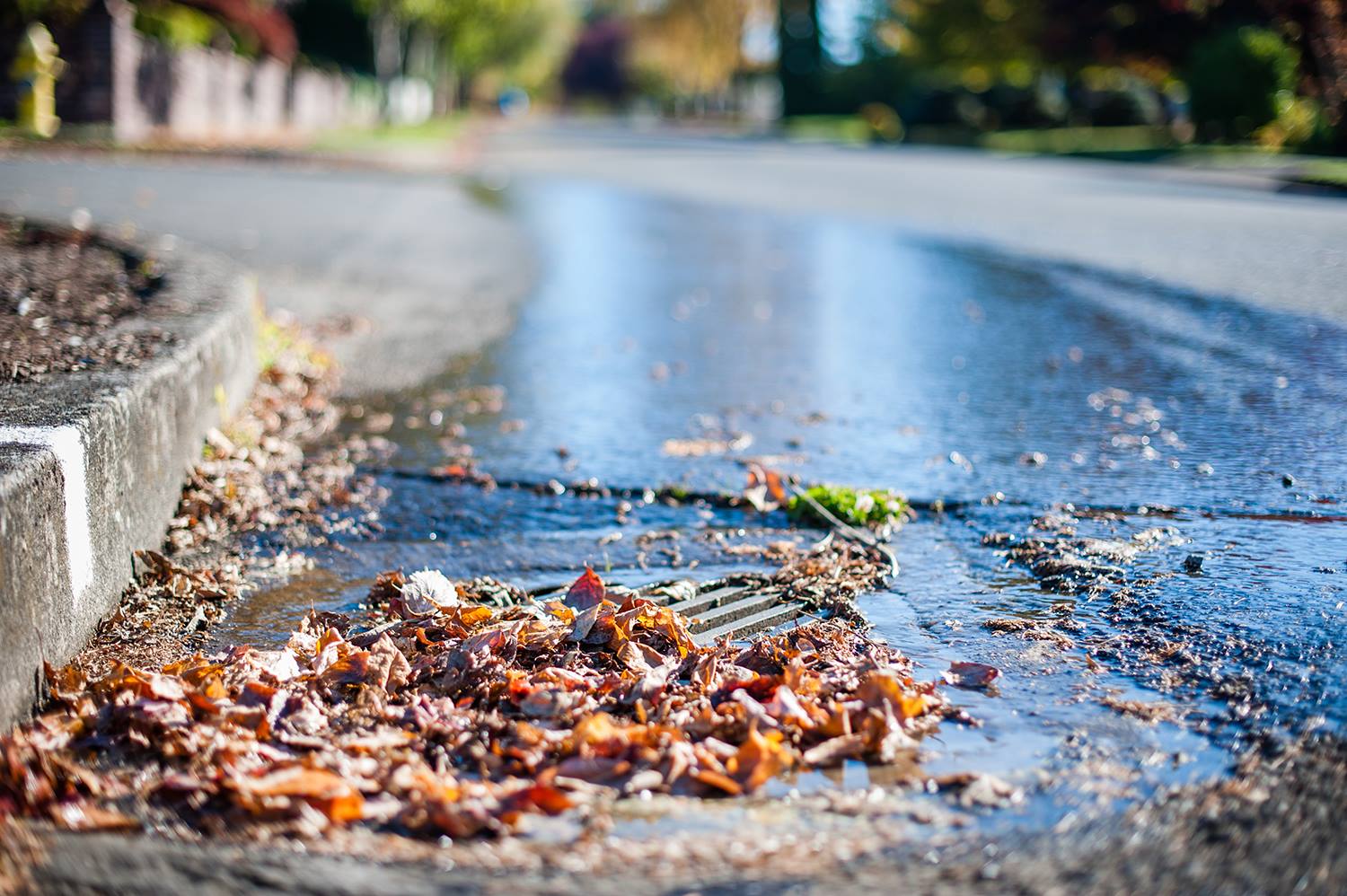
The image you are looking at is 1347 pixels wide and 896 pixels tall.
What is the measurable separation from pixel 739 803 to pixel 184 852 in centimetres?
→ 88

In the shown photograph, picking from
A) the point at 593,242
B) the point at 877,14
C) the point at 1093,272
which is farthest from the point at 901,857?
the point at 877,14

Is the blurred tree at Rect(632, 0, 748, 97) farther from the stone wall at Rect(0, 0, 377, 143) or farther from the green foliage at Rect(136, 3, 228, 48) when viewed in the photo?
the green foliage at Rect(136, 3, 228, 48)

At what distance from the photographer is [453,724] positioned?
8.34 feet

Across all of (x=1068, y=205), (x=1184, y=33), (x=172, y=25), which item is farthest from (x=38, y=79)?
(x=1184, y=33)

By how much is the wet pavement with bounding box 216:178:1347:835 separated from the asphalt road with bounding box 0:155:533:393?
406 mm

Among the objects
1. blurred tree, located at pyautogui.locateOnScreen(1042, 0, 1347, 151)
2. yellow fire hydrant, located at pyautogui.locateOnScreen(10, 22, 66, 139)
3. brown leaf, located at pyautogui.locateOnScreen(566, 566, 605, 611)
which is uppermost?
blurred tree, located at pyautogui.locateOnScreen(1042, 0, 1347, 151)

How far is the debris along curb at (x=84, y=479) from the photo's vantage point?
252cm

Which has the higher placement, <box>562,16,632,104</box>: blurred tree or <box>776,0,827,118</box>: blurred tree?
<box>562,16,632,104</box>: blurred tree

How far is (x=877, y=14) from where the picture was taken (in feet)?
237

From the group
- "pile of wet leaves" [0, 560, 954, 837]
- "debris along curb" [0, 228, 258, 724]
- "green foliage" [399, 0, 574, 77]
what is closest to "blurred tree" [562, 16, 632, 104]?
"green foliage" [399, 0, 574, 77]

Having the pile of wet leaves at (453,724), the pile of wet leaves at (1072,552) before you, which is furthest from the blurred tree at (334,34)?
the pile of wet leaves at (453,724)

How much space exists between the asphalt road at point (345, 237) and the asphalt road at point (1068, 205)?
4.04 metres

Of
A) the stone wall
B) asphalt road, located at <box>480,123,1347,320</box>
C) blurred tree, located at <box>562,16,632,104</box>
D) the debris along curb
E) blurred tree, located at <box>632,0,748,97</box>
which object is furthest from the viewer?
blurred tree, located at <box>562,16,632,104</box>

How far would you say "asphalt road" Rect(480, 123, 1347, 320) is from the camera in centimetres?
884
